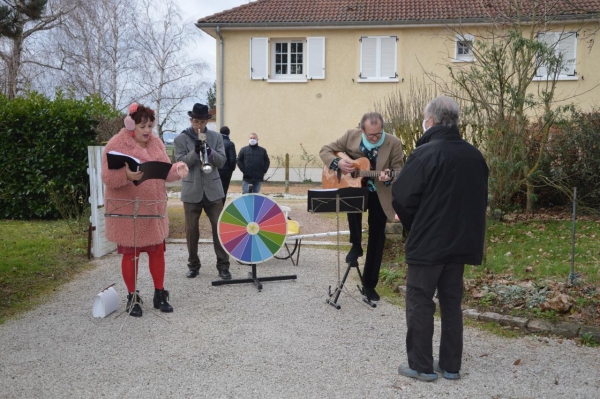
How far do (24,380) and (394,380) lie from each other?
275 cm

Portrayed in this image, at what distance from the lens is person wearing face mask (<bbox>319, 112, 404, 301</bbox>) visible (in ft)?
20.9

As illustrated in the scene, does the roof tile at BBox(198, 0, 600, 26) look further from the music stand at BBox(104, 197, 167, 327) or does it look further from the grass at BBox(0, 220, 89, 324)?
the music stand at BBox(104, 197, 167, 327)

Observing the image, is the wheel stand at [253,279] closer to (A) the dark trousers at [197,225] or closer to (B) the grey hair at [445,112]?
(A) the dark trousers at [197,225]

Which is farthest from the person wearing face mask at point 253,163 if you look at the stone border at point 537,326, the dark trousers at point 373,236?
the stone border at point 537,326

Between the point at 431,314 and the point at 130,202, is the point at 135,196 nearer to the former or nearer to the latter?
the point at 130,202

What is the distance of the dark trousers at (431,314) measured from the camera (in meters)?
4.61

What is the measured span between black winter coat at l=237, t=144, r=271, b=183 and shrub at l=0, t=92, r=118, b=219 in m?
2.95

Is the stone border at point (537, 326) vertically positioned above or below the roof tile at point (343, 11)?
below

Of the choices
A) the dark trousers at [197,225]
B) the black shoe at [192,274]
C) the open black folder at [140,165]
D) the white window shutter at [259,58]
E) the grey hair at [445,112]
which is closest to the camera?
the grey hair at [445,112]

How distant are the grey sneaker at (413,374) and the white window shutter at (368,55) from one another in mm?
20515

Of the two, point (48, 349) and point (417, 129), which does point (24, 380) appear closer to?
point (48, 349)

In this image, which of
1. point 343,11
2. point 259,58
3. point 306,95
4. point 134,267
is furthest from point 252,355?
point 343,11

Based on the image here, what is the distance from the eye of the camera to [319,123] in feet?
81.4

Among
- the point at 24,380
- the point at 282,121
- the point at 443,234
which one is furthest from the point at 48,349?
the point at 282,121
